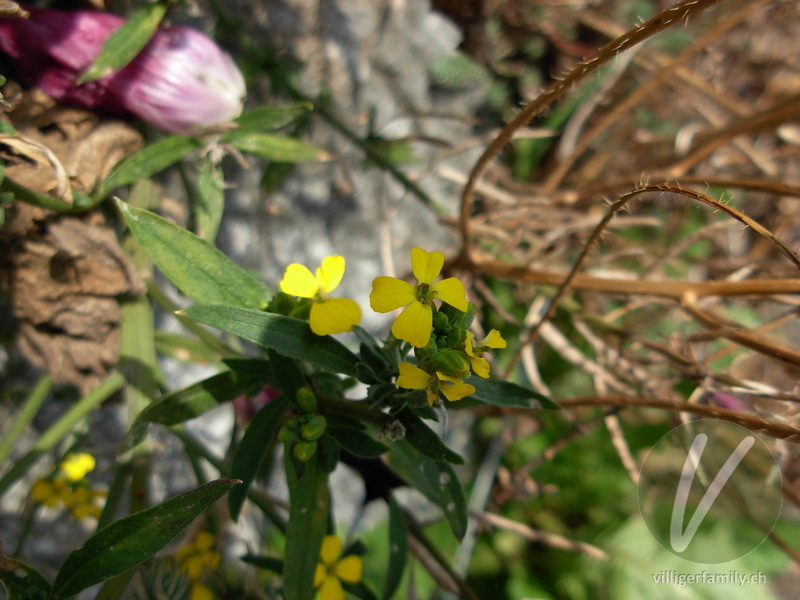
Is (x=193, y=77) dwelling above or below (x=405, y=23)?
below

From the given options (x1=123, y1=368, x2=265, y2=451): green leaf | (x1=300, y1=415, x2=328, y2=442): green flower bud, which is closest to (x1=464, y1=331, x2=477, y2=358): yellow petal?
(x1=300, y1=415, x2=328, y2=442): green flower bud

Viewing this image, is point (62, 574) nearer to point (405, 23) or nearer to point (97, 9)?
point (97, 9)

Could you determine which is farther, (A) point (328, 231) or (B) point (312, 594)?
(A) point (328, 231)

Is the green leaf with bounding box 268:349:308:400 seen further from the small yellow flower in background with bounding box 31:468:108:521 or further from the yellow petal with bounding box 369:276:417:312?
the small yellow flower in background with bounding box 31:468:108:521

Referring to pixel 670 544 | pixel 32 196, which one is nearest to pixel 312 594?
pixel 32 196

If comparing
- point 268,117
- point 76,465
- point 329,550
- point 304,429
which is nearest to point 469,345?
point 304,429

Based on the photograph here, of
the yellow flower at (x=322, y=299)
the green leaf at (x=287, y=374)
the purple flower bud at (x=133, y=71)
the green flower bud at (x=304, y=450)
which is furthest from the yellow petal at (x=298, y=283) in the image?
the purple flower bud at (x=133, y=71)
